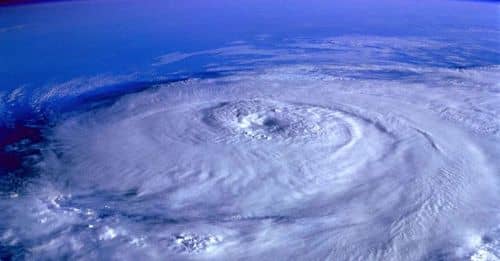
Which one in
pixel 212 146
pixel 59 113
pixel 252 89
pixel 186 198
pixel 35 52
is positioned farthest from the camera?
pixel 35 52

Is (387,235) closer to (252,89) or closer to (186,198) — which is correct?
(186,198)

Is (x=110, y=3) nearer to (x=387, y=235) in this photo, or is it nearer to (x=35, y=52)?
(x=35, y=52)

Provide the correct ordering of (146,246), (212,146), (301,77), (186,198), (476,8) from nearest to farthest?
(146,246) < (186,198) < (212,146) < (301,77) < (476,8)

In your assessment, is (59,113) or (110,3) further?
(110,3)

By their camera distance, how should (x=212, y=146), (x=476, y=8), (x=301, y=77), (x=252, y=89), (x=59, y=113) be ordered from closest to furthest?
1. (x=212, y=146)
2. (x=59, y=113)
3. (x=252, y=89)
4. (x=301, y=77)
5. (x=476, y=8)

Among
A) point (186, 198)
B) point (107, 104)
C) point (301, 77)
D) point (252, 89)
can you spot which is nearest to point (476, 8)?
point (301, 77)

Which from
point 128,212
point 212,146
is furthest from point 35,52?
point 128,212
